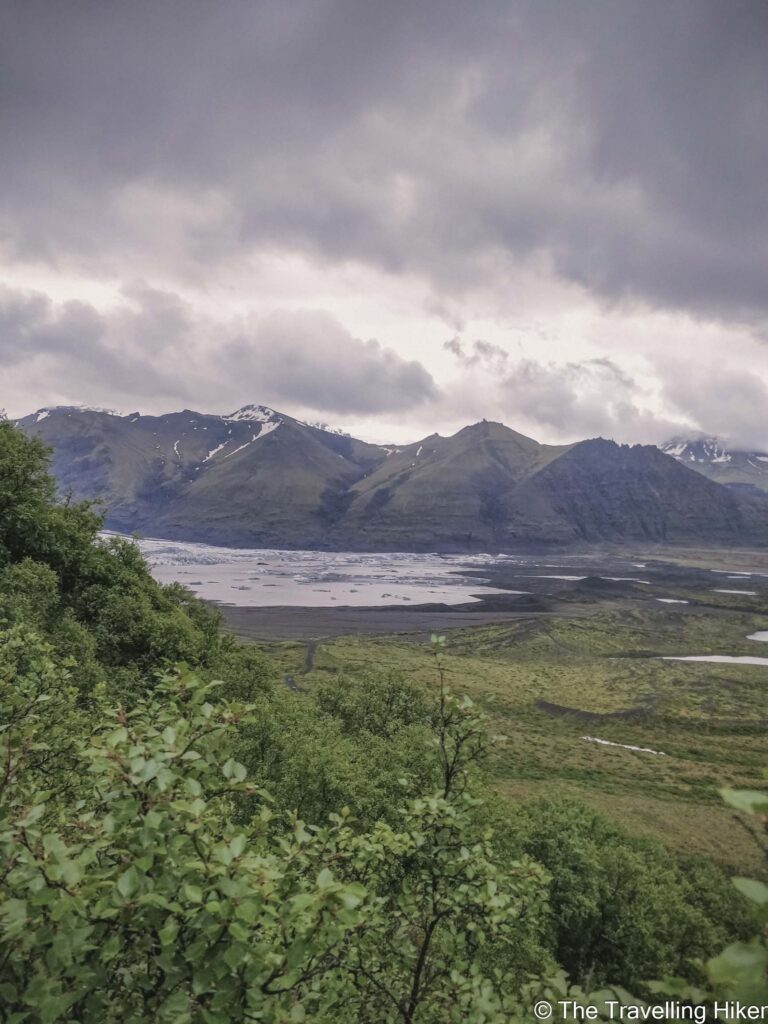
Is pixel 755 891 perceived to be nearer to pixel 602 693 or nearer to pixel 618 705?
pixel 618 705

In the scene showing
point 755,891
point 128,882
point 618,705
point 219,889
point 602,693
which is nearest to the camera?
point 755,891

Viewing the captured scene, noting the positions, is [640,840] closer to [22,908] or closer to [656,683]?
[22,908]

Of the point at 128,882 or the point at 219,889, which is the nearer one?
the point at 128,882

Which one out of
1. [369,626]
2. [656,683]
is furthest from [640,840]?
[369,626]

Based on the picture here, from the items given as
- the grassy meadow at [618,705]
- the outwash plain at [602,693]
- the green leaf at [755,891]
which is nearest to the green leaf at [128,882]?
the green leaf at [755,891]

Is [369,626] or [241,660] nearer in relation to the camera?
[241,660]

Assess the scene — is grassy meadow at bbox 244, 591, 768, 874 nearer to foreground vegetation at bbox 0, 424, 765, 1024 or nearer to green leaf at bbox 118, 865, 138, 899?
foreground vegetation at bbox 0, 424, 765, 1024

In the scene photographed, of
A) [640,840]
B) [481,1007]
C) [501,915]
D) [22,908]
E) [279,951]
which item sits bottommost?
[640,840]

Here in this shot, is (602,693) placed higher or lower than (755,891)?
lower

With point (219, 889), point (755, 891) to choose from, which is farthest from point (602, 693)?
A: point (755, 891)

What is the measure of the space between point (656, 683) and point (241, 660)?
A: 118m

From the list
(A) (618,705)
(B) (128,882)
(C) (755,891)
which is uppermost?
(C) (755,891)

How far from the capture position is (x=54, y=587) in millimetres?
30328

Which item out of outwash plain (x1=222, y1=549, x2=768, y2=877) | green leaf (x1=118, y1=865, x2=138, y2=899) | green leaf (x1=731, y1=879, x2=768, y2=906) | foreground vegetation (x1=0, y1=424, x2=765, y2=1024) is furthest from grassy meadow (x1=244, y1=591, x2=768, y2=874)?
green leaf (x1=731, y1=879, x2=768, y2=906)
